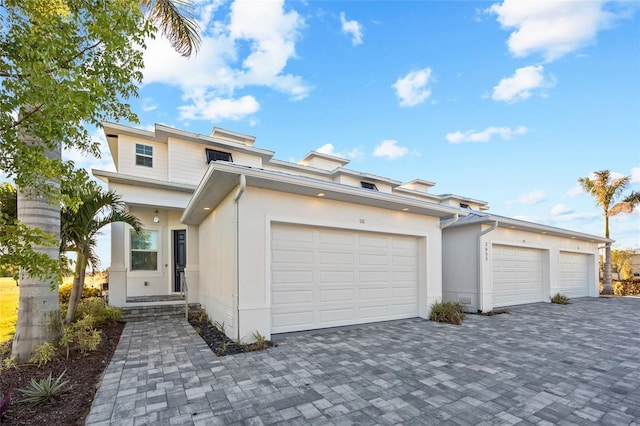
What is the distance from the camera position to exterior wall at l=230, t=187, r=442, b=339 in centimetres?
562

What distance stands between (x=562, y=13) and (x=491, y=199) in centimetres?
1731

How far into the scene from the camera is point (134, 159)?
10.9 meters

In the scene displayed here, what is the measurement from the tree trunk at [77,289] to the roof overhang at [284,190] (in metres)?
2.57

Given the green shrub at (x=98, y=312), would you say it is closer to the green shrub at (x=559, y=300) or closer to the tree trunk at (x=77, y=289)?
the tree trunk at (x=77, y=289)

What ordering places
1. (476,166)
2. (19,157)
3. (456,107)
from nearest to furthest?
(19,157)
(456,107)
(476,166)

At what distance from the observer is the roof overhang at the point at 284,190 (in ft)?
17.7

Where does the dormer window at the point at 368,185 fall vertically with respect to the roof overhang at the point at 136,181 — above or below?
above

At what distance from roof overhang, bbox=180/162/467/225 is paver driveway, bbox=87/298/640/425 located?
2962 mm

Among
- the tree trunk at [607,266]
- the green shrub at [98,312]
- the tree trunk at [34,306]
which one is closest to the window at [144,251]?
the green shrub at [98,312]

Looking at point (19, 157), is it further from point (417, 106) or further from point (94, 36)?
point (417, 106)

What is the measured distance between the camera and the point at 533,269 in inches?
461

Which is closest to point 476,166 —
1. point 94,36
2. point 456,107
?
point 456,107

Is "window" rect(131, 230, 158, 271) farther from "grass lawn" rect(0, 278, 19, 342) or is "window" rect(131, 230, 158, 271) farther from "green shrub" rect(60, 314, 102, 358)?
"green shrub" rect(60, 314, 102, 358)

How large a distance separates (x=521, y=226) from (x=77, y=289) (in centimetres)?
1308
